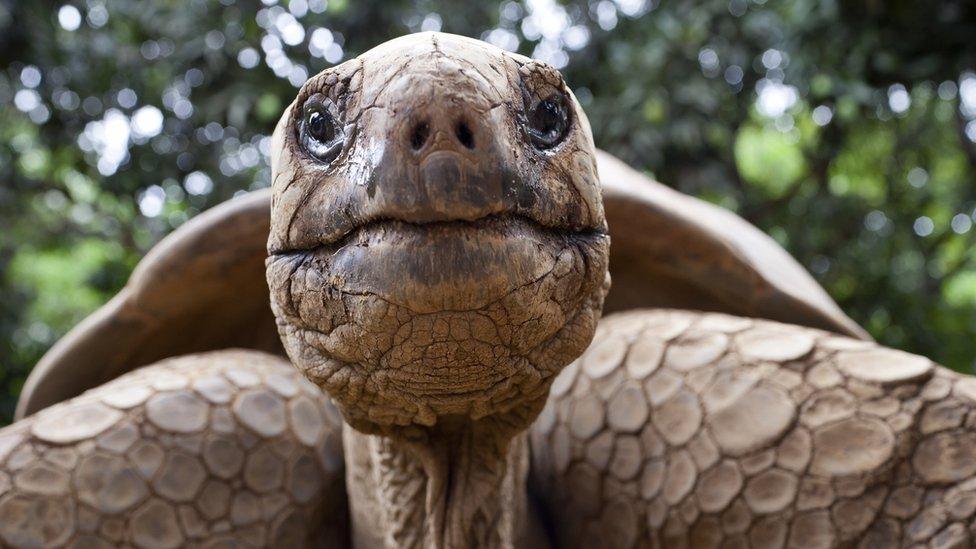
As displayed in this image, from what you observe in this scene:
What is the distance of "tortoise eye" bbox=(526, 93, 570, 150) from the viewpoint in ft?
3.17

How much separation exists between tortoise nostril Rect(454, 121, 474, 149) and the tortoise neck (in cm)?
51

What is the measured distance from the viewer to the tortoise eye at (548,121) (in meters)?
0.97

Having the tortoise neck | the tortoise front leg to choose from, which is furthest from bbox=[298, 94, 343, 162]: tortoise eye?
the tortoise front leg

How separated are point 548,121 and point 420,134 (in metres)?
→ 0.21

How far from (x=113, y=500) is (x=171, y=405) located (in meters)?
0.20

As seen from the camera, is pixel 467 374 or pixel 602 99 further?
pixel 602 99

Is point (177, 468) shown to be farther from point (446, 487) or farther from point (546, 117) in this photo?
point (546, 117)

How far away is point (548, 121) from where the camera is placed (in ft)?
3.28

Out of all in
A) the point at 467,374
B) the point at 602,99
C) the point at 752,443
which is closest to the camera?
the point at 467,374

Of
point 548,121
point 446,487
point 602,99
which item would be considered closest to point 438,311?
point 548,121

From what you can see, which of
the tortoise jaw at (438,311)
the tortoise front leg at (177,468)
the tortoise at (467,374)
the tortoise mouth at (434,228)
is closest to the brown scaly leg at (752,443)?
the tortoise at (467,374)

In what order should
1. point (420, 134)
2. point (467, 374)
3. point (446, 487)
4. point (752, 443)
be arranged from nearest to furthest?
point (420, 134) → point (467, 374) → point (446, 487) → point (752, 443)

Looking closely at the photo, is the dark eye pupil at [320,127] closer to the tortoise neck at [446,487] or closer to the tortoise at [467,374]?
the tortoise at [467,374]

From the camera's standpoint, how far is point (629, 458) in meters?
1.67
